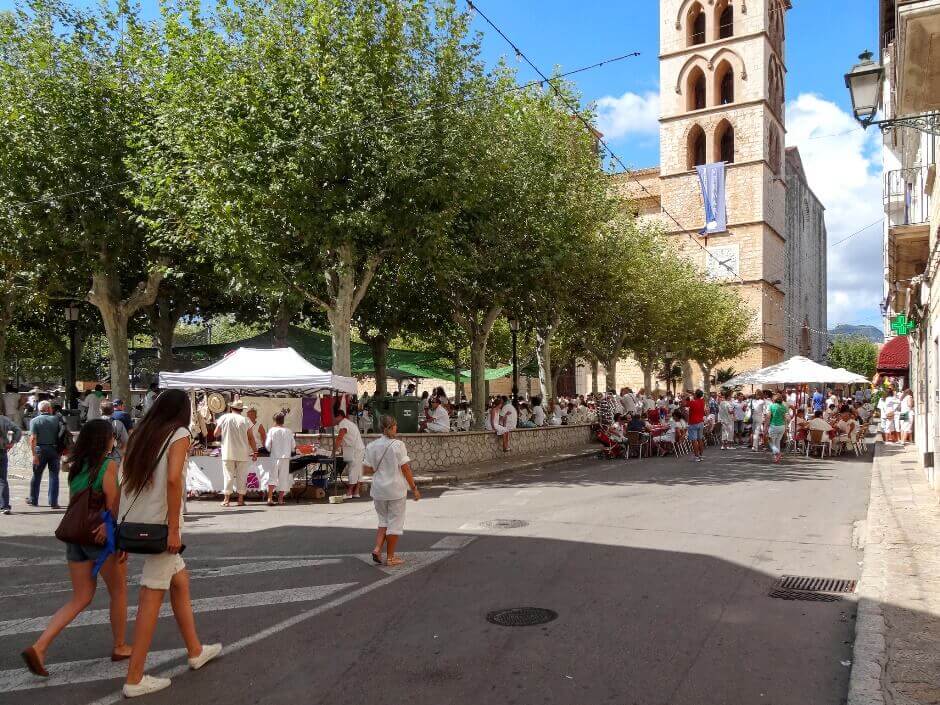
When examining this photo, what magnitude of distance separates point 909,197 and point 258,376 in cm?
1821

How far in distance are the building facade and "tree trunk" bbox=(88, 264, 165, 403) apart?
17259mm

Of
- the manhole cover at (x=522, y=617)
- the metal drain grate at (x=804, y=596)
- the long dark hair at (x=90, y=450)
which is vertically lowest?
the metal drain grate at (x=804, y=596)

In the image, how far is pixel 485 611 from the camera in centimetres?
629

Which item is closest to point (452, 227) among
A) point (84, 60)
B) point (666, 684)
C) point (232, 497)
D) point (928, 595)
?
point (232, 497)

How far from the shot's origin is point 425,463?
18.6 m

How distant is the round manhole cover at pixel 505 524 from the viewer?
1041 centimetres

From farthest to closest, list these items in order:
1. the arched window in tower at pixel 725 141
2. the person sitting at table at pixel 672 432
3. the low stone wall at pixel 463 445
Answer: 1. the arched window in tower at pixel 725 141
2. the person sitting at table at pixel 672 432
3. the low stone wall at pixel 463 445

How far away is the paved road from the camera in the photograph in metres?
4.75

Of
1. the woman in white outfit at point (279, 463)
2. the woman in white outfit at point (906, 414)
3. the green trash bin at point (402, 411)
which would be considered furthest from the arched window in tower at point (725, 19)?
the woman in white outfit at point (279, 463)

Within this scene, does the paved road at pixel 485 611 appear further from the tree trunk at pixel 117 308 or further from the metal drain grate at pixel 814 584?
the tree trunk at pixel 117 308

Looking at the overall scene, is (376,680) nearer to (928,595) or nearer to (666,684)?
(666,684)

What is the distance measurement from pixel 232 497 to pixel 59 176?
31.7 ft

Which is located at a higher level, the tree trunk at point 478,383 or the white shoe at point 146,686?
the tree trunk at point 478,383

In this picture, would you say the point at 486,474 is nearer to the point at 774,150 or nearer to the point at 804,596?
the point at 804,596
